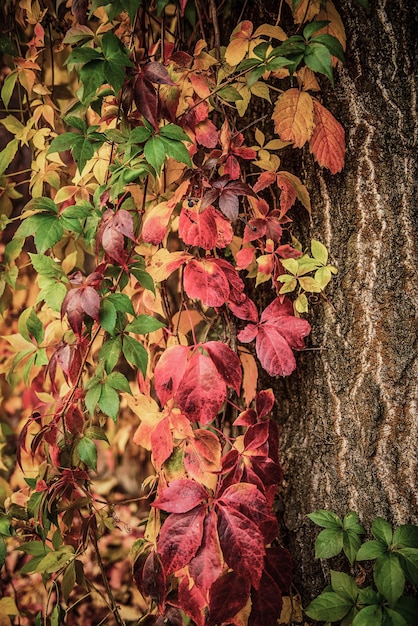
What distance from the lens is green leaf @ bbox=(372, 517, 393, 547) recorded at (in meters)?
0.95

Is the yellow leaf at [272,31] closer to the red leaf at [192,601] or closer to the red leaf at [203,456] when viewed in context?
the red leaf at [203,456]

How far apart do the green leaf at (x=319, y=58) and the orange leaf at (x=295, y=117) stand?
4.7 inches

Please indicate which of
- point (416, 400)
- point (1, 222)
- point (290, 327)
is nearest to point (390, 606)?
point (416, 400)

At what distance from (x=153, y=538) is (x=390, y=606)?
491mm

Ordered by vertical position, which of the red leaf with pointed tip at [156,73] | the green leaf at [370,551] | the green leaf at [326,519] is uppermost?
the red leaf with pointed tip at [156,73]

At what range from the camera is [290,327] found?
1045 millimetres

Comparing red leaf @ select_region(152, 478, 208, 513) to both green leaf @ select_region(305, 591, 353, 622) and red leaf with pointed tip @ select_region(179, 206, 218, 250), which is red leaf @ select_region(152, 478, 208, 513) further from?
red leaf with pointed tip @ select_region(179, 206, 218, 250)

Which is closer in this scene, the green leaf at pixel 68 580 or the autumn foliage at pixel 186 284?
the autumn foliage at pixel 186 284

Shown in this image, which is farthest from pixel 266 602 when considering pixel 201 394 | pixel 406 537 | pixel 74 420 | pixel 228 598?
pixel 74 420

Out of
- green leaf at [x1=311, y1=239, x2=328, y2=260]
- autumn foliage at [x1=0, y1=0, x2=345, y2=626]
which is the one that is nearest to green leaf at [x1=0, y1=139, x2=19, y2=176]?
autumn foliage at [x1=0, y1=0, x2=345, y2=626]

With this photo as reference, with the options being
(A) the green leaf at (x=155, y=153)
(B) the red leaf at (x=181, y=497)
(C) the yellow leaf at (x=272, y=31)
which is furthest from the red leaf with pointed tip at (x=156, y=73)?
(B) the red leaf at (x=181, y=497)

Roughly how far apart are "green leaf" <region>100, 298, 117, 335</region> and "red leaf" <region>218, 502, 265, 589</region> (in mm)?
418

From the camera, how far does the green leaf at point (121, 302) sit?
960 mm

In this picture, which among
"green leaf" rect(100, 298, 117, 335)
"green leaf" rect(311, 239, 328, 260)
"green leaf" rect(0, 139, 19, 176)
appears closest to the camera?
"green leaf" rect(100, 298, 117, 335)
